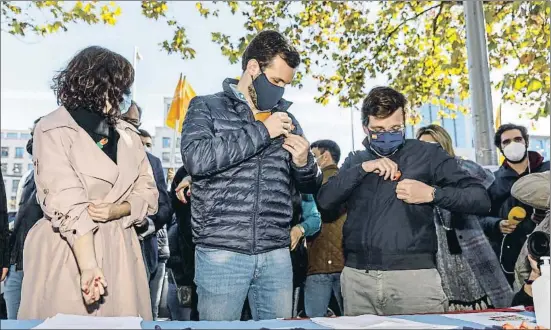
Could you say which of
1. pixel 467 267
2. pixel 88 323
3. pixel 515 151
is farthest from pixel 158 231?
pixel 515 151

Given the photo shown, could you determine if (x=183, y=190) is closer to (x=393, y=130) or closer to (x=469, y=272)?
(x=393, y=130)

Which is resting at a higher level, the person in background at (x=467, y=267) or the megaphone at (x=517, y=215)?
the megaphone at (x=517, y=215)

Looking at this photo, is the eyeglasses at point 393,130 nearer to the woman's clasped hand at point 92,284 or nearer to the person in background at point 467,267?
the person in background at point 467,267

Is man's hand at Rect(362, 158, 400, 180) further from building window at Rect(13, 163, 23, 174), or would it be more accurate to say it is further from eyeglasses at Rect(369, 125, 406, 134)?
building window at Rect(13, 163, 23, 174)

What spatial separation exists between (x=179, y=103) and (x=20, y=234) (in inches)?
201

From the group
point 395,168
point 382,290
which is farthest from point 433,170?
point 382,290

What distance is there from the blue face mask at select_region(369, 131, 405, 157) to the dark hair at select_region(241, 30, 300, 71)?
54 centimetres

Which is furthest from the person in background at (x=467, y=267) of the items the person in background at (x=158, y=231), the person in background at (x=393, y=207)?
the person in background at (x=158, y=231)

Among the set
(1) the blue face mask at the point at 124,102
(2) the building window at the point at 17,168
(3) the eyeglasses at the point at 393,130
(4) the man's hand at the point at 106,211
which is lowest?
(4) the man's hand at the point at 106,211

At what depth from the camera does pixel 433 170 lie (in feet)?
8.22

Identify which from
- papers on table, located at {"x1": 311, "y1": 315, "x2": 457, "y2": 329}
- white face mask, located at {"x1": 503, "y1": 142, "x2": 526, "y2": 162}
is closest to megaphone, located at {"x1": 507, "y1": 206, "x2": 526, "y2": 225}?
white face mask, located at {"x1": 503, "y1": 142, "x2": 526, "y2": 162}

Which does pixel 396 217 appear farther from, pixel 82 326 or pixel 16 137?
pixel 16 137

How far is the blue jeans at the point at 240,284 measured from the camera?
209 cm

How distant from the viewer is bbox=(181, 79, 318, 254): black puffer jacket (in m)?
2.11
